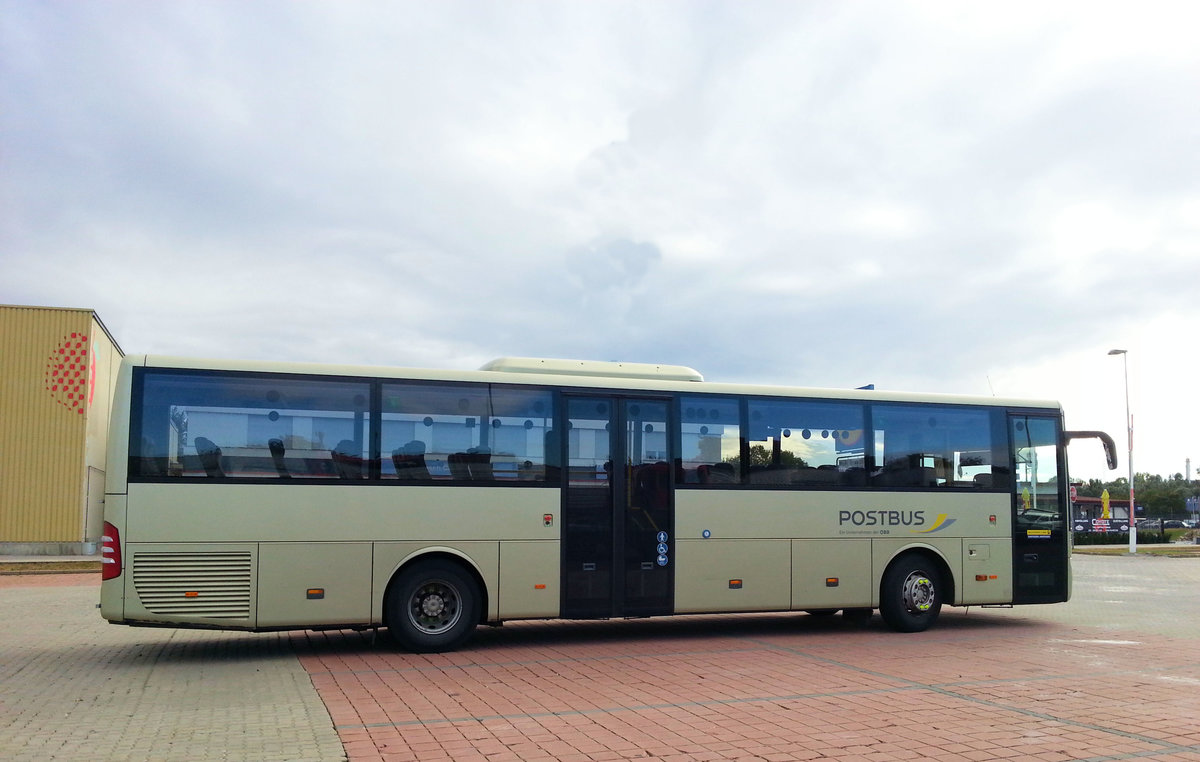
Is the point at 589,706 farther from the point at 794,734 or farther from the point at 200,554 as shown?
the point at 200,554

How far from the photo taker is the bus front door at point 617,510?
1189cm

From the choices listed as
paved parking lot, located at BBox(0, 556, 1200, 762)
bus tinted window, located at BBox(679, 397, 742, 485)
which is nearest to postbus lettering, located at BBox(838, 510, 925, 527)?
paved parking lot, located at BBox(0, 556, 1200, 762)

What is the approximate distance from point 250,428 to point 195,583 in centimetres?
162

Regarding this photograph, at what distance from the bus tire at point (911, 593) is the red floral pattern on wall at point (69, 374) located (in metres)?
27.5

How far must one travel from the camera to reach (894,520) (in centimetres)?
1359

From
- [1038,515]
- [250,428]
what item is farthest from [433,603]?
[1038,515]

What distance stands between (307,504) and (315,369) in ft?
4.70

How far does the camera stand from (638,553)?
12.2 m

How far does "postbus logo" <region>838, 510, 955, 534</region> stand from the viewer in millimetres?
13344

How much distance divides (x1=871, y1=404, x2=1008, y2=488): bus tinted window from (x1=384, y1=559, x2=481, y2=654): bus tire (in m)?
5.55

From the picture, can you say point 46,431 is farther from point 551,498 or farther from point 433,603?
point 551,498

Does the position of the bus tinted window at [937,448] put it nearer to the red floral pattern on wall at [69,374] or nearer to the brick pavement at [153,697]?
the brick pavement at [153,697]

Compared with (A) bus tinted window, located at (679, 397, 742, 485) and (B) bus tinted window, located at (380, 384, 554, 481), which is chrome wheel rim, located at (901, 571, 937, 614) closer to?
(A) bus tinted window, located at (679, 397, 742, 485)

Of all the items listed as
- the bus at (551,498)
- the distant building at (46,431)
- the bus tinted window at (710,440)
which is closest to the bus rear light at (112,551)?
the bus at (551,498)
